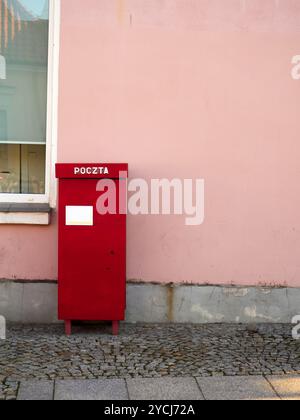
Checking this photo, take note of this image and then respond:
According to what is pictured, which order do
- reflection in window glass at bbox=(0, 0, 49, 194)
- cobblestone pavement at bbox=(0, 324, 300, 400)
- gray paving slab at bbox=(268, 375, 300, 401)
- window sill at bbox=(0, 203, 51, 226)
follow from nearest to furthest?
gray paving slab at bbox=(268, 375, 300, 401) < cobblestone pavement at bbox=(0, 324, 300, 400) < window sill at bbox=(0, 203, 51, 226) < reflection in window glass at bbox=(0, 0, 49, 194)

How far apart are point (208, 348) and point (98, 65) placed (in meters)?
2.99

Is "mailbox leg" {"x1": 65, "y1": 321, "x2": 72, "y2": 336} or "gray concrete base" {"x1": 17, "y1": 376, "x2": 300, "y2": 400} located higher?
"mailbox leg" {"x1": 65, "y1": 321, "x2": 72, "y2": 336}

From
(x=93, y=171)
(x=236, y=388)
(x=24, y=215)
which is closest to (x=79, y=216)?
(x=93, y=171)

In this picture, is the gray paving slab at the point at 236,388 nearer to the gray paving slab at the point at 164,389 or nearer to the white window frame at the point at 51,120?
the gray paving slab at the point at 164,389

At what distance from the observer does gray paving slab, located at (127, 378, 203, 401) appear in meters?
4.27

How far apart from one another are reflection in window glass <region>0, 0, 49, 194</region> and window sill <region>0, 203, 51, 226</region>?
0.31 metres

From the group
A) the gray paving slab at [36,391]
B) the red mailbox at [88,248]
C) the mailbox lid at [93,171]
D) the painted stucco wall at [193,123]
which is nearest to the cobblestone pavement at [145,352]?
the gray paving slab at [36,391]

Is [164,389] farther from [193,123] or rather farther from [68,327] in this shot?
[193,123]

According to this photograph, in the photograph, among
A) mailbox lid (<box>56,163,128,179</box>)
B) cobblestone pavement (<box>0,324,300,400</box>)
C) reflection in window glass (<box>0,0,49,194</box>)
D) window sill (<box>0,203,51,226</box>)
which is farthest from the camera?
reflection in window glass (<box>0,0,49,194</box>)

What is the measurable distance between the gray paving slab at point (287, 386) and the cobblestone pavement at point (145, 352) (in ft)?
0.39

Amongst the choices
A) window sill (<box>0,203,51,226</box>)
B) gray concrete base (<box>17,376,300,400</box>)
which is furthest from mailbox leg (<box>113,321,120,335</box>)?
window sill (<box>0,203,51,226</box>)

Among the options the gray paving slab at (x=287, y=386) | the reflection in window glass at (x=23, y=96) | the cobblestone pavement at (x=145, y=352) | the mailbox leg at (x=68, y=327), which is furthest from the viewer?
the reflection in window glass at (x=23, y=96)

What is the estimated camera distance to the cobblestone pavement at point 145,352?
4723 mm

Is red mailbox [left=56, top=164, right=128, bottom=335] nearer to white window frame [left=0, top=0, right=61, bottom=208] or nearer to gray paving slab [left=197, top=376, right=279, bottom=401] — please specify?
white window frame [left=0, top=0, right=61, bottom=208]
